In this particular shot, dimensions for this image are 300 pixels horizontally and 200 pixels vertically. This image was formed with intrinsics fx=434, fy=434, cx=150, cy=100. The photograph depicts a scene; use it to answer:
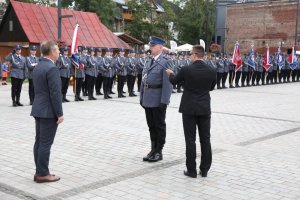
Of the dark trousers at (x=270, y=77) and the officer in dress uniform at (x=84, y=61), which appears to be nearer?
the officer in dress uniform at (x=84, y=61)

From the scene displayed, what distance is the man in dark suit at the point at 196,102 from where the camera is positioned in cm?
580

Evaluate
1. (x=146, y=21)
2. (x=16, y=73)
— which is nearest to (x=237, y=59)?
(x=16, y=73)

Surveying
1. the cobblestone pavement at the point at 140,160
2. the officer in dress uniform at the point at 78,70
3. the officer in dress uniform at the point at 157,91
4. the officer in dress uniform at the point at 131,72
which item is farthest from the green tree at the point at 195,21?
the officer in dress uniform at the point at 157,91

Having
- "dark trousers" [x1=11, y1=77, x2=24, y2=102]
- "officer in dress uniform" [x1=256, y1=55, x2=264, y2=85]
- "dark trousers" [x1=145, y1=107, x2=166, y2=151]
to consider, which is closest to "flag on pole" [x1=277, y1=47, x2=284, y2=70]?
"officer in dress uniform" [x1=256, y1=55, x2=264, y2=85]

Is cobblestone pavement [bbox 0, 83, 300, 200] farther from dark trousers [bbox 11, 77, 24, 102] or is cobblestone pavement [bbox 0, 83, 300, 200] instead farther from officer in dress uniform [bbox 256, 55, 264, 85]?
officer in dress uniform [bbox 256, 55, 264, 85]

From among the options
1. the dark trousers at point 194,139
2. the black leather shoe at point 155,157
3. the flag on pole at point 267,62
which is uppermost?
the flag on pole at point 267,62

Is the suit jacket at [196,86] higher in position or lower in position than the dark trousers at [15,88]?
higher

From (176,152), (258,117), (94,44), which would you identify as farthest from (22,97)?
(94,44)

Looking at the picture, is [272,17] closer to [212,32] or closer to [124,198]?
[212,32]

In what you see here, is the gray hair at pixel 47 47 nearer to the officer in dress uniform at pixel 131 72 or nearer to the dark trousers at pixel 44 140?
the dark trousers at pixel 44 140

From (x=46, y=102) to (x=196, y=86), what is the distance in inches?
77.5

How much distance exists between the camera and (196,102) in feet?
19.1

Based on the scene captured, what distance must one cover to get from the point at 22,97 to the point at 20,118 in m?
5.74

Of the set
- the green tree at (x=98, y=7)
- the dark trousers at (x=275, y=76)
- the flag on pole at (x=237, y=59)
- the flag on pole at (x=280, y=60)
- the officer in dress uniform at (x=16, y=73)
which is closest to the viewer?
the officer in dress uniform at (x=16, y=73)
